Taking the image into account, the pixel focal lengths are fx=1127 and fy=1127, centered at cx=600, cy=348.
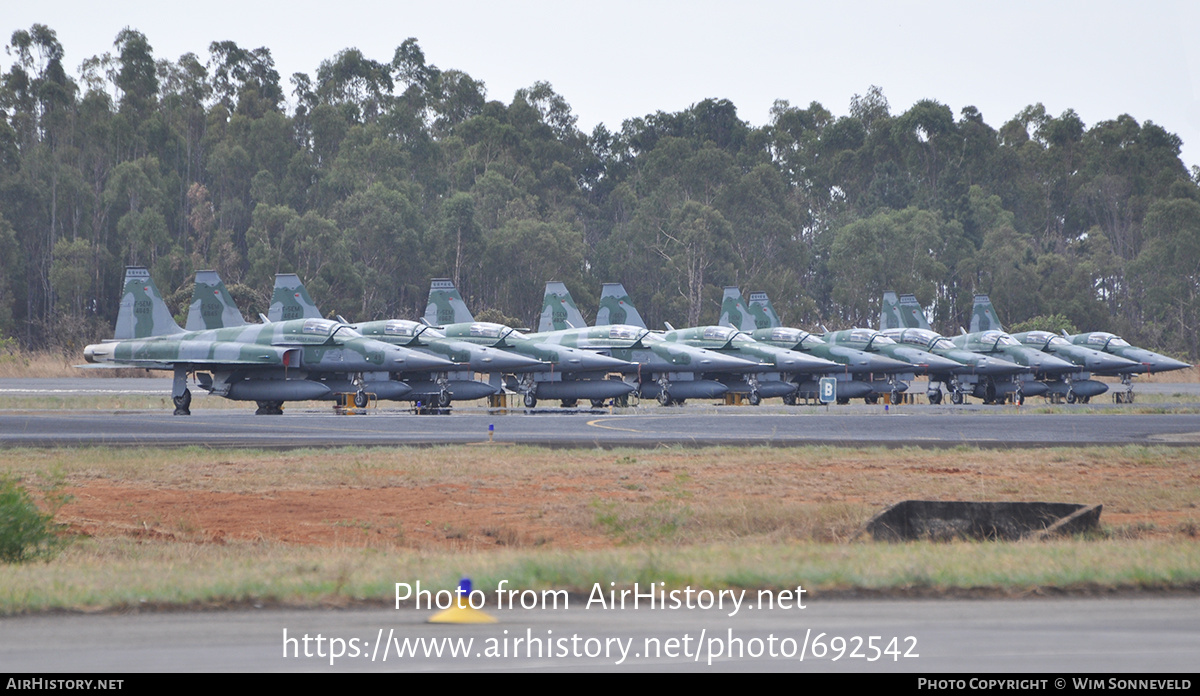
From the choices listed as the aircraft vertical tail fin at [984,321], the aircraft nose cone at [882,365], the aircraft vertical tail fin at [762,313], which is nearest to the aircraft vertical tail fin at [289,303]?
the aircraft nose cone at [882,365]

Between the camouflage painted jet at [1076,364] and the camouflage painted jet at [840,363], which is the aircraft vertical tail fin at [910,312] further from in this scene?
the camouflage painted jet at [840,363]

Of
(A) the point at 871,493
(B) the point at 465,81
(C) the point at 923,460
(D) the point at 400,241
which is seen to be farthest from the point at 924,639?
(B) the point at 465,81

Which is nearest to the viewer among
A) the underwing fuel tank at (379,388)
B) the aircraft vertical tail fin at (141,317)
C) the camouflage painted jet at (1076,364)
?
the underwing fuel tank at (379,388)

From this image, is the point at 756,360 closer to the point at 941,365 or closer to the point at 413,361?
the point at 941,365

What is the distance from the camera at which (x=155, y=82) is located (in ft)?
310

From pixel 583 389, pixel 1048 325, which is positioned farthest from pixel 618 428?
pixel 1048 325

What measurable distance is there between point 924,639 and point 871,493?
10.1 meters

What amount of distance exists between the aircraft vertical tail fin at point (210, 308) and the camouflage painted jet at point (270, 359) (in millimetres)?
781

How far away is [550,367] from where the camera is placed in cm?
3938

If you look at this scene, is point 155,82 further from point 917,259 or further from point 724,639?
point 724,639

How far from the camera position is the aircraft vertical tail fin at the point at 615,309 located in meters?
48.4

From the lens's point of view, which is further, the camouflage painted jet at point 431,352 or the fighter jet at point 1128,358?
the fighter jet at point 1128,358

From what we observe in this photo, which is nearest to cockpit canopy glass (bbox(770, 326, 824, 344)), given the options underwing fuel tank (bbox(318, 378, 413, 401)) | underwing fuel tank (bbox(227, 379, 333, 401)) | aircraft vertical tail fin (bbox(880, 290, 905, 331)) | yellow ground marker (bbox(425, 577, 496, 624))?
aircraft vertical tail fin (bbox(880, 290, 905, 331))
